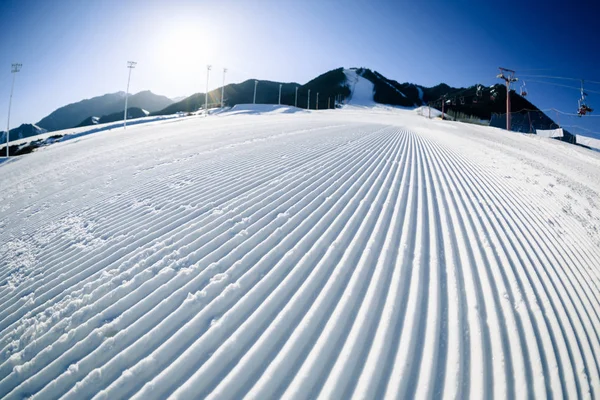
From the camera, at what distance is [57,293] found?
2871 millimetres

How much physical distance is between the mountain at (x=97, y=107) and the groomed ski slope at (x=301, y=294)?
20480cm

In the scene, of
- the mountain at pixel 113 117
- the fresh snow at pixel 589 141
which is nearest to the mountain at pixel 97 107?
the mountain at pixel 113 117

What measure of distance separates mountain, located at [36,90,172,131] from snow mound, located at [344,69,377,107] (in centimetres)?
13606

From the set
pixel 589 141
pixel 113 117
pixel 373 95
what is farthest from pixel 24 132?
pixel 589 141

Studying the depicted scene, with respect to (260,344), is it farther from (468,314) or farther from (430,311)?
(468,314)

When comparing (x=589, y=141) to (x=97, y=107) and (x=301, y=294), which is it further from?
(x=97, y=107)

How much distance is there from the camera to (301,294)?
8.14 ft

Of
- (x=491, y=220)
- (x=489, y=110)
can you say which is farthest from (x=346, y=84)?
(x=491, y=220)

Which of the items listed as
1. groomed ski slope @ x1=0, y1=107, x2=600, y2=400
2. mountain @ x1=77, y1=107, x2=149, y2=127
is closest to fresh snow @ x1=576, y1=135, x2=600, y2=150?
groomed ski slope @ x1=0, y1=107, x2=600, y2=400

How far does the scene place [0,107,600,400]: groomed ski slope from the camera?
185 centimetres

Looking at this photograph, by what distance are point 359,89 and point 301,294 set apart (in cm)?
10526

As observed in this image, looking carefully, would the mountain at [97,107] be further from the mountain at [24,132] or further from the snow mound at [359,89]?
the snow mound at [359,89]

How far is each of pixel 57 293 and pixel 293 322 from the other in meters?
2.77

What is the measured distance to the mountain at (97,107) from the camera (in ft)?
539
